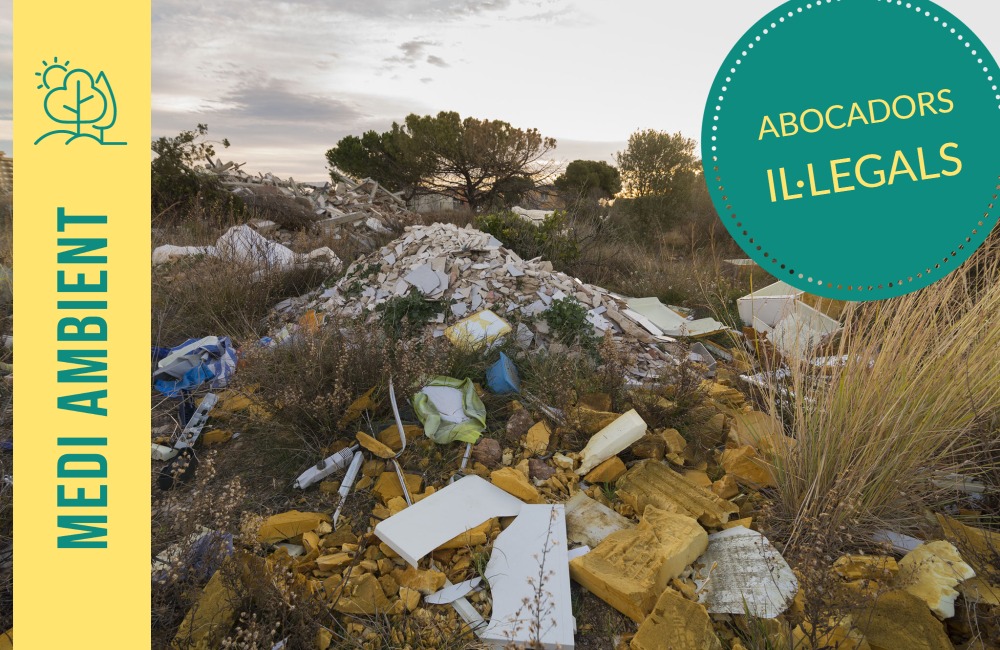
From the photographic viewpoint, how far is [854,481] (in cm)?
214

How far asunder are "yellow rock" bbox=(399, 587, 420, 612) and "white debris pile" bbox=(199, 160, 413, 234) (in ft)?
25.7

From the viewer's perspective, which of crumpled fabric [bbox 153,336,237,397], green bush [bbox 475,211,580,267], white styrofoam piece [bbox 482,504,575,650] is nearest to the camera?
white styrofoam piece [bbox 482,504,575,650]

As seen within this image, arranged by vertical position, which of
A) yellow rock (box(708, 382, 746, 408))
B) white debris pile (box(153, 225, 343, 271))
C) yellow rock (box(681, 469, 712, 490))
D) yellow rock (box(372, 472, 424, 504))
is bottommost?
yellow rock (box(372, 472, 424, 504))

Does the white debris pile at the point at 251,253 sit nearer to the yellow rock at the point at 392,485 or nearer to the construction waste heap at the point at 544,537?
the construction waste heap at the point at 544,537

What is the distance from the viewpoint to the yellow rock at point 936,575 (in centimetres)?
186

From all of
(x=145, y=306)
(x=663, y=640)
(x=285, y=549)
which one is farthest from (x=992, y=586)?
(x=145, y=306)

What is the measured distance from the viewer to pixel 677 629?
1768mm

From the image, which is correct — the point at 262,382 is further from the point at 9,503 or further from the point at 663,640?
the point at 663,640

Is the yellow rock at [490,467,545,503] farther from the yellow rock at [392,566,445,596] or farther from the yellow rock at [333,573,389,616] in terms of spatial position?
the yellow rock at [333,573,389,616]

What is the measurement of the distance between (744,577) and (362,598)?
145cm

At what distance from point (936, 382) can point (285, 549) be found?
284 cm

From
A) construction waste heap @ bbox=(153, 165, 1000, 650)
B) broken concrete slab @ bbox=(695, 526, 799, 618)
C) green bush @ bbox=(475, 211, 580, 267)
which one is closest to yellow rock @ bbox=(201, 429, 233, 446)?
construction waste heap @ bbox=(153, 165, 1000, 650)

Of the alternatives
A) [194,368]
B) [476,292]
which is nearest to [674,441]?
[476,292]

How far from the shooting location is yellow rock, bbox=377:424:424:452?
9.72ft
